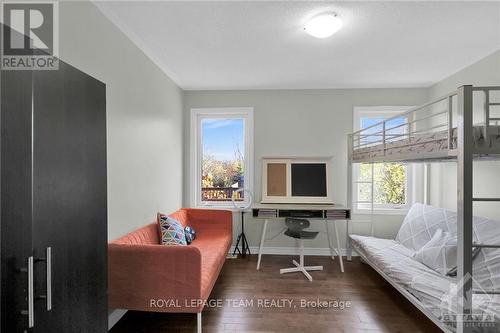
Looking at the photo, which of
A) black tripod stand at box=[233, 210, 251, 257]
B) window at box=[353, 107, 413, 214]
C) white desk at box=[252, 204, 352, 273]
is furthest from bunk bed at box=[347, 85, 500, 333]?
black tripod stand at box=[233, 210, 251, 257]

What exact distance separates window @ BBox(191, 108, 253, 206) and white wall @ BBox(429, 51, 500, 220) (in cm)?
270

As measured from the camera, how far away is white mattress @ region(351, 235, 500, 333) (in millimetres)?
1632

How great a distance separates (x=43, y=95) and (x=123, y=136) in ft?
4.26

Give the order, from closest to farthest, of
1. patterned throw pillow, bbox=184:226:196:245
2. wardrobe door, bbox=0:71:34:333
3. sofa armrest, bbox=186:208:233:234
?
wardrobe door, bbox=0:71:34:333, patterned throw pillow, bbox=184:226:196:245, sofa armrest, bbox=186:208:233:234

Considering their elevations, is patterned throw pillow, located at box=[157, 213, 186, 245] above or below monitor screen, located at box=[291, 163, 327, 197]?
below

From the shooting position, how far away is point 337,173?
3.84 meters

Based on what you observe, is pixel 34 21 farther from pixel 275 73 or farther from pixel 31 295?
pixel 275 73

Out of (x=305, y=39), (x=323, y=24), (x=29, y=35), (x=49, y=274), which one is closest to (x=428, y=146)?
(x=323, y=24)

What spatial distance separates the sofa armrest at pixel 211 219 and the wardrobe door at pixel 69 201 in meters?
2.10

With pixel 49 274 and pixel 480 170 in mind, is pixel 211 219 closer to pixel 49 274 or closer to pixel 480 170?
pixel 49 274

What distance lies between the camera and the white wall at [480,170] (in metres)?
2.58

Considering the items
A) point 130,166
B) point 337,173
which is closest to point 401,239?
point 337,173

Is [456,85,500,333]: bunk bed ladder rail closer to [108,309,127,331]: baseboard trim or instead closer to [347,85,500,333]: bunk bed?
[347,85,500,333]: bunk bed

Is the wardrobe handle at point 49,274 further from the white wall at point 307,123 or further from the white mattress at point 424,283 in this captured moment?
the white wall at point 307,123
